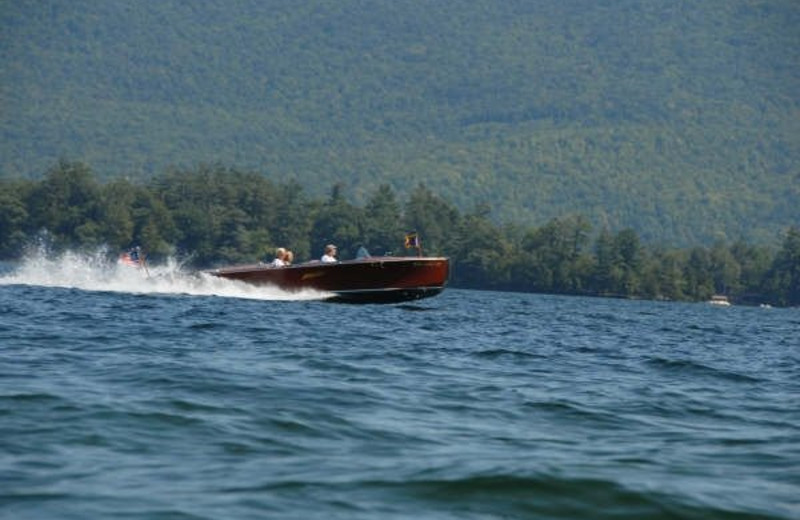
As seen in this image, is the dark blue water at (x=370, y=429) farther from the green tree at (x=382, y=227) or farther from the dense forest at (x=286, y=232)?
the green tree at (x=382, y=227)

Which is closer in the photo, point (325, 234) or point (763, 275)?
point (325, 234)

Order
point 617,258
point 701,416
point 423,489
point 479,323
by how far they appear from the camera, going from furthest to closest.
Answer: point 617,258, point 479,323, point 701,416, point 423,489

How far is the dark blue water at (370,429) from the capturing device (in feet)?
28.2

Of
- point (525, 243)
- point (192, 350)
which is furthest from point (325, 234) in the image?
point (192, 350)

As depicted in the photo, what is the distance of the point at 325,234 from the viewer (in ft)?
525

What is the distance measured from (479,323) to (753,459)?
21664mm

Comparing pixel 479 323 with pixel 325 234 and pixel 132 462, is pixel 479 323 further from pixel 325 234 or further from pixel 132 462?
pixel 325 234

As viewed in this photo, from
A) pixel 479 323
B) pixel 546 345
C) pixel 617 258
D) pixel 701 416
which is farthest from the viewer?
pixel 617 258

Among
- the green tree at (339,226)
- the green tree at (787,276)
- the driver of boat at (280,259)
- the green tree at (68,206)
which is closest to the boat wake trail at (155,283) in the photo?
the driver of boat at (280,259)

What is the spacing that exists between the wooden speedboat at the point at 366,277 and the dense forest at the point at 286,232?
106 meters

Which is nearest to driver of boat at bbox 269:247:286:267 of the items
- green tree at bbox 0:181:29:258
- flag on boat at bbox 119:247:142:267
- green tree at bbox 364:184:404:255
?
flag on boat at bbox 119:247:142:267

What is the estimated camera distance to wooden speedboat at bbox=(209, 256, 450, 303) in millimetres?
34562

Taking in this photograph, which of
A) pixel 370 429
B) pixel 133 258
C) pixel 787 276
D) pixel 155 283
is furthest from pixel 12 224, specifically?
pixel 370 429

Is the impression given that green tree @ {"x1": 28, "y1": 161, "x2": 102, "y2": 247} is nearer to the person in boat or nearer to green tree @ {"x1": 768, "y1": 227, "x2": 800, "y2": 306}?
green tree @ {"x1": 768, "y1": 227, "x2": 800, "y2": 306}
